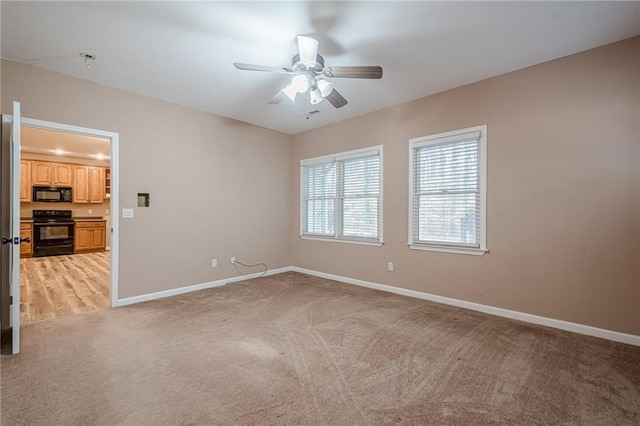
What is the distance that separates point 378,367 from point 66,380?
231 centimetres

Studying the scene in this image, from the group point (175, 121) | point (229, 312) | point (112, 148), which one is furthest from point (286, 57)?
point (229, 312)

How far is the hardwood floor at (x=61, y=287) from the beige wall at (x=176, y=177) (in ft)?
2.28

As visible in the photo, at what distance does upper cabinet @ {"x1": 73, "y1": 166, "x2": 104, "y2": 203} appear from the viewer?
26.3ft

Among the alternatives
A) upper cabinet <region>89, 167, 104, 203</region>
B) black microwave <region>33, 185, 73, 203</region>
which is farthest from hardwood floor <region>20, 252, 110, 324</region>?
upper cabinet <region>89, 167, 104, 203</region>

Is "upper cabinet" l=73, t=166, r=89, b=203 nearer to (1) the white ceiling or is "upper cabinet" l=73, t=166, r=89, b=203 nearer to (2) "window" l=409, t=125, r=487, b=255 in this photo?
(1) the white ceiling

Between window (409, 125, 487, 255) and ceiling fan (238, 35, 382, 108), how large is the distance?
165cm

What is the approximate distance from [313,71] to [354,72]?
0.42 metres

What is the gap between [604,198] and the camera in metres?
2.79

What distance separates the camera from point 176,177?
4.25 meters

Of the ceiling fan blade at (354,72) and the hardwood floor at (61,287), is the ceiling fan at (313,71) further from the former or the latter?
the hardwood floor at (61,287)

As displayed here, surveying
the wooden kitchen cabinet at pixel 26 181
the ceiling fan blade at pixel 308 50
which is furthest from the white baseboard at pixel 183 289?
the wooden kitchen cabinet at pixel 26 181

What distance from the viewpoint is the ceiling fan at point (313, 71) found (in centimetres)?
242

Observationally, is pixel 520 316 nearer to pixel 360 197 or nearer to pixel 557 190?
pixel 557 190

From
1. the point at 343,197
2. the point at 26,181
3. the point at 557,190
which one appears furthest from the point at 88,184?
the point at 557,190
